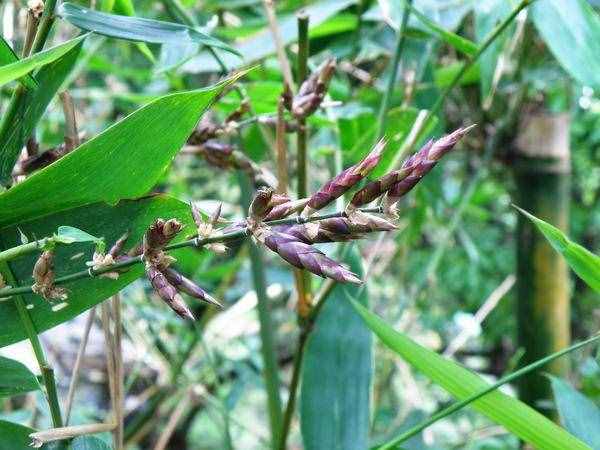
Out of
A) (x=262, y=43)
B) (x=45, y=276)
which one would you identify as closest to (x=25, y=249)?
(x=45, y=276)

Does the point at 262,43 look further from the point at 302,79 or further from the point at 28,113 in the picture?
the point at 28,113

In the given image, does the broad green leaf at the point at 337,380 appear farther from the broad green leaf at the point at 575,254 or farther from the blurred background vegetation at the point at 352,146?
the broad green leaf at the point at 575,254

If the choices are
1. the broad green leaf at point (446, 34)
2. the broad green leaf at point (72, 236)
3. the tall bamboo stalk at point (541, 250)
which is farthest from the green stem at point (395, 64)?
the tall bamboo stalk at point (541, 250)

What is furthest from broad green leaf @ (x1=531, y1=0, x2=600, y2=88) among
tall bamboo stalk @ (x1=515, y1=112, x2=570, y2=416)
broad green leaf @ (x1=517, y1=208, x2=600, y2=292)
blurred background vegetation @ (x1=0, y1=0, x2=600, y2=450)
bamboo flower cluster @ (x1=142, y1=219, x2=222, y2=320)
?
tall bamboo stalk @ (x1=515, y1=112, x2=570, y2=416)

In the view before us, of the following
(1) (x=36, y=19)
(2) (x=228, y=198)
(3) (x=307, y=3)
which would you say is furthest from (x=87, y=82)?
(1) (x=36, y=19)

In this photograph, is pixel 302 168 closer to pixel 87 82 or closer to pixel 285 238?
pixel 285 238

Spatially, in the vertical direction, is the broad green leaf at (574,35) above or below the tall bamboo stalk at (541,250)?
above
